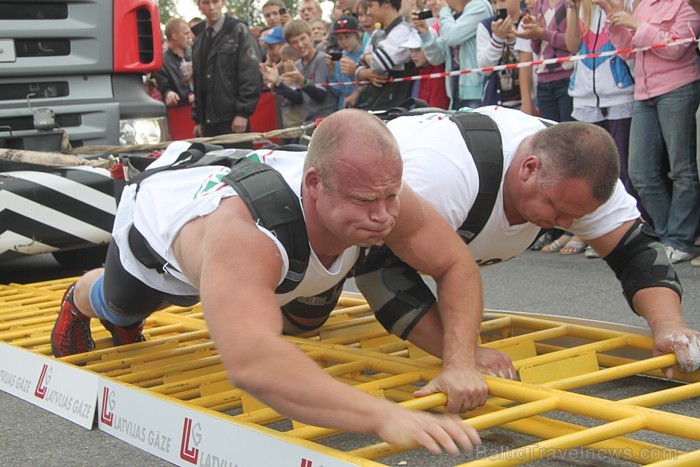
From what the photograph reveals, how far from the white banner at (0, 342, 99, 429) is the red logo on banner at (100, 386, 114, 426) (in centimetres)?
6

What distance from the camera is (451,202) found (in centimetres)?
322

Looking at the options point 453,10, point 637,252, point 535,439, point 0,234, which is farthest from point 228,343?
point 453,10

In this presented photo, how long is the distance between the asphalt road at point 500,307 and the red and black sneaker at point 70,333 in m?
0.28

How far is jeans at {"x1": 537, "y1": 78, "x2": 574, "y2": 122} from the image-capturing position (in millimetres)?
6512

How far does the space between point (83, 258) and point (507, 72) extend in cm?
327

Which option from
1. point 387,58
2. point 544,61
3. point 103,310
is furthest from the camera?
point 387,58

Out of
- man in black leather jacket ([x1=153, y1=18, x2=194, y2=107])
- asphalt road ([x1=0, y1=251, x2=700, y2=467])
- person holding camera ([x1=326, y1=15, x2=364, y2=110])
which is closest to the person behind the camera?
asphalt road ([x1=0, y1=251, x2=700, y2=467])

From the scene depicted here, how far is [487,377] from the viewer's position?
2.85m

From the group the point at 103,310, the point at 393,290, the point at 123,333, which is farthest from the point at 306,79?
the point at 393,290

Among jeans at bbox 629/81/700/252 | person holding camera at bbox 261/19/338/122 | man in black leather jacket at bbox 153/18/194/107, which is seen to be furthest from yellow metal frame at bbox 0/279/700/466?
man in black leather jacket at bbox 153/18/194/107

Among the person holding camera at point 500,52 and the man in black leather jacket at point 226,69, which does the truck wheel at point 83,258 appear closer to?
the man in black leather jacket at point 226,69

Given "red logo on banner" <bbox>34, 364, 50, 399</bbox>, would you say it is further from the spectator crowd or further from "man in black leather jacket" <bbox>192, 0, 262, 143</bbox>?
"man in black leather jacket" <bbox>192, 0, 262, 143</bbox>

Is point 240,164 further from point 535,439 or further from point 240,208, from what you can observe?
point 535,439

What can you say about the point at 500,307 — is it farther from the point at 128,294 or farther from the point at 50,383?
the point at 50,383
